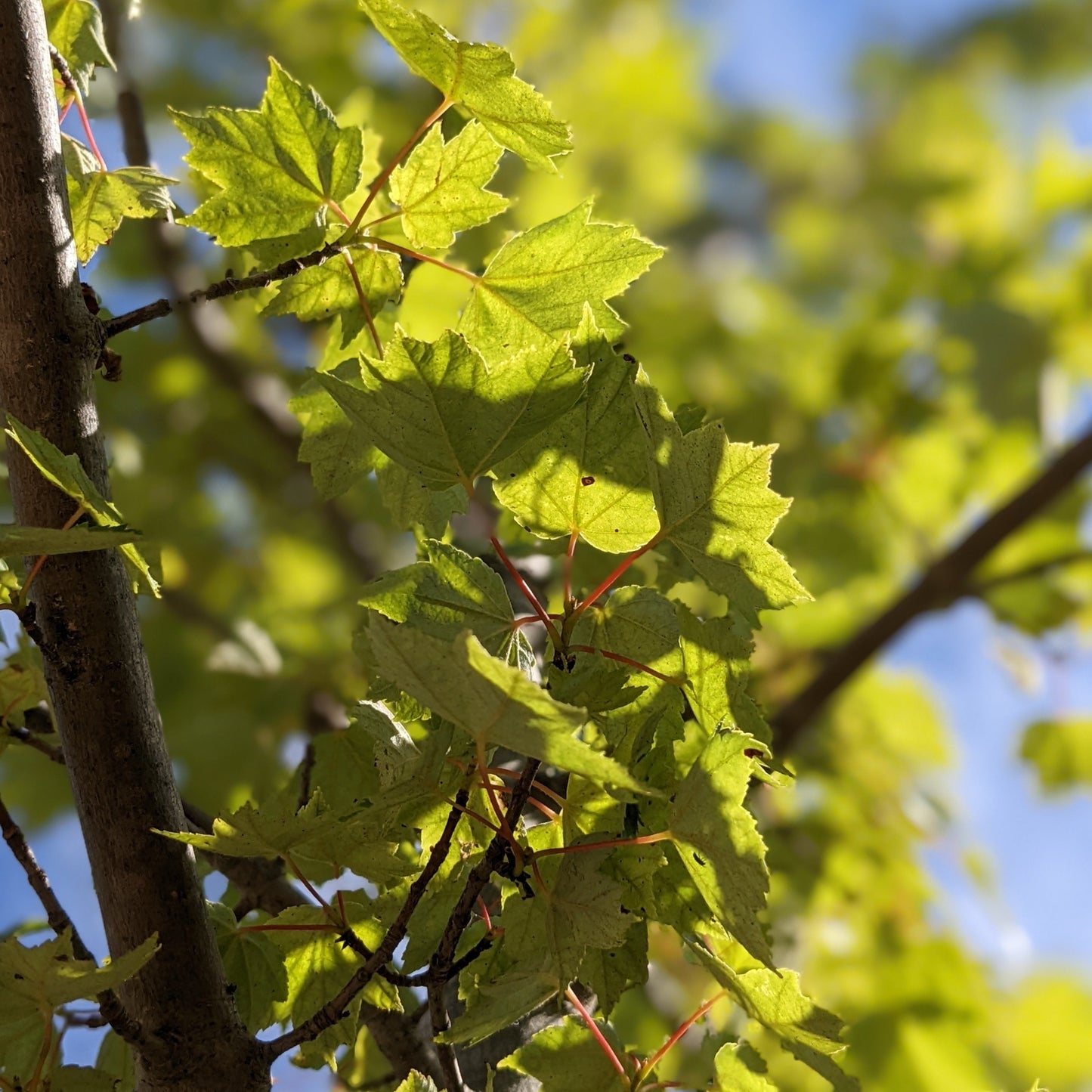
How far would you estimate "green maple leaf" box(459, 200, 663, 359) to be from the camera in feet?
1.74

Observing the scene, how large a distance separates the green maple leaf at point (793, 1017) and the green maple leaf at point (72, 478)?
0.30 m

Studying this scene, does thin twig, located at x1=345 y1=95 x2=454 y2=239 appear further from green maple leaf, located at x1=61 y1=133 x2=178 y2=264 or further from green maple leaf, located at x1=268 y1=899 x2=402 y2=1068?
green maple leaf, located at x1=268 y1=899 x2=402 y2=1068

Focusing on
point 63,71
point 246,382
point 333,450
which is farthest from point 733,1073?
point 246,382

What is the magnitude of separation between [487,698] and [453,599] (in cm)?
10

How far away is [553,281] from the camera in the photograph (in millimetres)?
541

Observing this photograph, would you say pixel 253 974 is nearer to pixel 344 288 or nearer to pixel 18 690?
pixel 18 690

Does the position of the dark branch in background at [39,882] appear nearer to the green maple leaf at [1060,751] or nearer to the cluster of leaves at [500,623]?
the cluster of leaves at [500,623]

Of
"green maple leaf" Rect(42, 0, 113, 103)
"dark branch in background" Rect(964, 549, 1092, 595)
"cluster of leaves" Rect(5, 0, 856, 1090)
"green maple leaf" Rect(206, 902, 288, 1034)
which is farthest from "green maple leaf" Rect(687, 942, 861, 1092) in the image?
"dark branch in background" Rect(964, 549, 1092, 595)

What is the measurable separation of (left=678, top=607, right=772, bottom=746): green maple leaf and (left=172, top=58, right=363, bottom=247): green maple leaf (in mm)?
288

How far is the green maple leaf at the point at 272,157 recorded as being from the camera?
522 mm

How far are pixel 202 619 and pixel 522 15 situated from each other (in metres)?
1.49

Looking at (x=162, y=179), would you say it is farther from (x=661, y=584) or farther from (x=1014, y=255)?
(x=1014, y=255)

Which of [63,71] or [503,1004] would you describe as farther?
[63,71]

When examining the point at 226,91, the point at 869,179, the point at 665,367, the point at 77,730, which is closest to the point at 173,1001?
the point at 77,730
